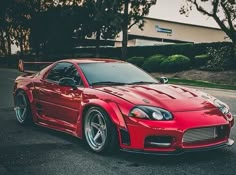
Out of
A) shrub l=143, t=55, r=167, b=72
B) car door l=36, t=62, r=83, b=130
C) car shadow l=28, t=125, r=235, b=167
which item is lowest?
shrub l=143, t=55, r=167, b=72

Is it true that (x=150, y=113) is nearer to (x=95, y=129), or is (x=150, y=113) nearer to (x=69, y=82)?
(x=95, y=129)

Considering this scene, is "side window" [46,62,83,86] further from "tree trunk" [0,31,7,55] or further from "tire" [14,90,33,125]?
"tree trunk" [0,31,7,55]

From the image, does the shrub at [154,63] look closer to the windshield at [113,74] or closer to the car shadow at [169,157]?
the windshield at [113,74]

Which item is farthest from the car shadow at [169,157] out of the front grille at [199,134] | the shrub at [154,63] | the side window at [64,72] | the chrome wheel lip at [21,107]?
the shrub at [154,63]

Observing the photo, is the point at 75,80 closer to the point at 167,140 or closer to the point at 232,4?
the point at 167,140

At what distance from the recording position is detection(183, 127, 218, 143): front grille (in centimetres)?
538

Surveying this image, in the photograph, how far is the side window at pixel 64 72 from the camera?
6.92 meters

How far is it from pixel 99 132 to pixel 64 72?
5.53ft

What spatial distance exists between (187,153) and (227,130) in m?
0.63

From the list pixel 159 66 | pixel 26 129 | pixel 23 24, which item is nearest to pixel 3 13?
pixel 23 24

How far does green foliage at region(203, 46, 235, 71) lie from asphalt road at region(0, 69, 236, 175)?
→ 1979 centimetres

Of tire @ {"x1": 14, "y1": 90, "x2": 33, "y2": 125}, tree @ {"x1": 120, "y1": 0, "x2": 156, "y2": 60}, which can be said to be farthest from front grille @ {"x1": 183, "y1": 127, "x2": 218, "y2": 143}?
tree @ {"x1": 120, "y1": 0, "x2": 156, "y2": 60}

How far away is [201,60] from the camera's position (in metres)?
27.4

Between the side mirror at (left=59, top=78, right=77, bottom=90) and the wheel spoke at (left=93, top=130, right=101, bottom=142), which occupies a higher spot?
the side mirror at (left=59, top=78, right=77, bottom=90)
